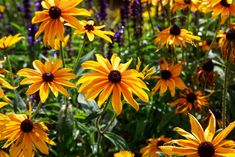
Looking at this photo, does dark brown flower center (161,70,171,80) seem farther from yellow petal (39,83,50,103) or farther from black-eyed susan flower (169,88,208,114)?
yellow petal (39,83,50,103)

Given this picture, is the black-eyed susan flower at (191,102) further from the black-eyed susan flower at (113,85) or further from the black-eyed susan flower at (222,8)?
the black-eyed susan flower at (113,85)

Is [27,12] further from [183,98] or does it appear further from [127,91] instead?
[127,91]

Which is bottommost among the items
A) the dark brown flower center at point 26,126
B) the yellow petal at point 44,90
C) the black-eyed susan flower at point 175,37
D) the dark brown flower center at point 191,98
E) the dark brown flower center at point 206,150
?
the dark brown flower center at point 206,150

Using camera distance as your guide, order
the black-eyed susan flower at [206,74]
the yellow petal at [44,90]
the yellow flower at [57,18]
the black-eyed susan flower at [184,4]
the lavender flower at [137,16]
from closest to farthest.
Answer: the yellow petal at [44,90], the yellow flower at [57,18], the black-eyed susan flower at [206,74], the black-eyed susan flower at [184,4], the lavender flower at [137,16]

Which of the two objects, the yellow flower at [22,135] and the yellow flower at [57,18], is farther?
the yellow flower at [57,18]

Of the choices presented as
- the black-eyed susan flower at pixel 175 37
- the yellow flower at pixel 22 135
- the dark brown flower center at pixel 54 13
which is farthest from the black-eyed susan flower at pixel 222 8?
the yellow flower at pixel 22 135

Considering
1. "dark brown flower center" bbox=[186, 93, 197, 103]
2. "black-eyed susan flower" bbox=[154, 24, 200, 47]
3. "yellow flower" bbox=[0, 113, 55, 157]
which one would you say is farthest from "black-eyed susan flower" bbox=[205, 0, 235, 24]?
"yellow flower" bbox=[0, 113, 55, 157]

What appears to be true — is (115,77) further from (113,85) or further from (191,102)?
(191,102)
